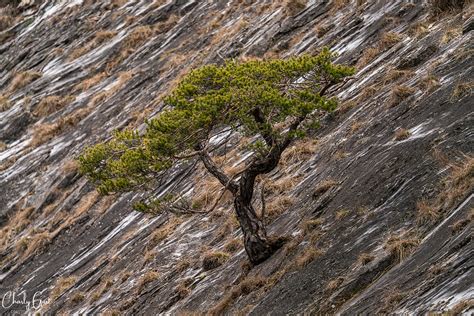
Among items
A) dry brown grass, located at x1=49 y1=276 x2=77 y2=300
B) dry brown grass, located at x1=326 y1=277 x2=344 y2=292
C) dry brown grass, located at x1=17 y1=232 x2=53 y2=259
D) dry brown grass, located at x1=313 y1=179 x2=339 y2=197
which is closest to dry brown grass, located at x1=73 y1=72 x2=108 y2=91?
dry brown grass, located at x1=17 y1=232 x2=53 y2=259

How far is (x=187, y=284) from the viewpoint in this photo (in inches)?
549

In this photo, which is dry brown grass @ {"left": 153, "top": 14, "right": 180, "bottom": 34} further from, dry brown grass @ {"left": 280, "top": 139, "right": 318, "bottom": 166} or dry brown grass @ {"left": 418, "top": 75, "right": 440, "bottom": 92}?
dry brown grass @ {"left": 418, "top": 75, "right": 440, "bottom": 92}

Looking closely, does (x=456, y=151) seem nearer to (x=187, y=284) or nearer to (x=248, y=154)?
(x=187, y=284)

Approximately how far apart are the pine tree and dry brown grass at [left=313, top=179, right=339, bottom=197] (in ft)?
3.59

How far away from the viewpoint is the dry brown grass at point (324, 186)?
12949 mm

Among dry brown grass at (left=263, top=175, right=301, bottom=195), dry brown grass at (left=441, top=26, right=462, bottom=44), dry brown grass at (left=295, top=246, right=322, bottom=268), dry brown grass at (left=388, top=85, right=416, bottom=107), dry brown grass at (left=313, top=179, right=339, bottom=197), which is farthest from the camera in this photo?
dry brown grass at (left=263, top=175, right=301, bottom=195)

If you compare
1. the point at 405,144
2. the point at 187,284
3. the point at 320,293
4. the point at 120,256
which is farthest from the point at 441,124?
the point at 120,256

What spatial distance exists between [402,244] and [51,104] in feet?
66.5

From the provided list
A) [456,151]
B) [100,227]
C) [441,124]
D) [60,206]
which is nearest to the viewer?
[456,151]

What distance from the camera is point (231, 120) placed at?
12.0 meters

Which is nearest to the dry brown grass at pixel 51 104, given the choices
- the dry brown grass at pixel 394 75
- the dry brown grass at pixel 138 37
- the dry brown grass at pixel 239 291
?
the dry brown grass at pixel 138 37

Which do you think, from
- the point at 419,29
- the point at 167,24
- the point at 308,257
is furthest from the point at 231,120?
the point at 167,24

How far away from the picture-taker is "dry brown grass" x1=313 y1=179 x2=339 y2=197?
1295cm

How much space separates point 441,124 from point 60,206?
42.0ft
